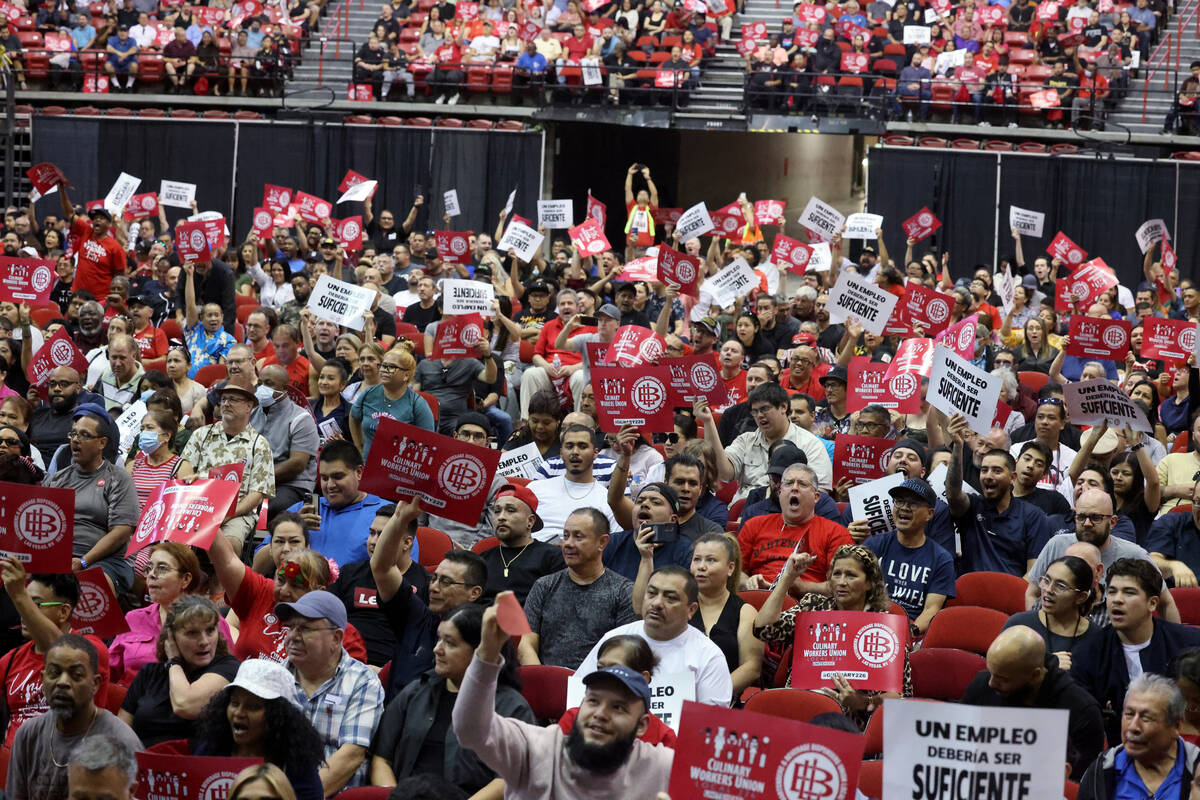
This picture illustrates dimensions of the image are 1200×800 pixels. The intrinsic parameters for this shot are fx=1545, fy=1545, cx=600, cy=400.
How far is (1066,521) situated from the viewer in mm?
7793

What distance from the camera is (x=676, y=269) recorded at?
13250mm

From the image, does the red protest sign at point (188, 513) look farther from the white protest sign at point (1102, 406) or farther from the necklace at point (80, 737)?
the white protest sign at point (1102, 406)

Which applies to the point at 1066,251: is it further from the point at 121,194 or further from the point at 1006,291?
the point at 121,194

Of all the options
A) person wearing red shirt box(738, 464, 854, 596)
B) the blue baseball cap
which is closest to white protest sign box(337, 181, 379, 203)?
person wearing red shirt box(738, 464, 854, 596)

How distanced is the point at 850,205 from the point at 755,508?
773 inches

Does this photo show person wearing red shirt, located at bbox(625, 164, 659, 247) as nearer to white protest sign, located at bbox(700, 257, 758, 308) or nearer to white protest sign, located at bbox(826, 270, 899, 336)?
white protest sign, located at bbox(700, 257, 758, 308)

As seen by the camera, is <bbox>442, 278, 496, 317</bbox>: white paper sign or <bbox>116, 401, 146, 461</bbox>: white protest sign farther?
<bbox>442, 278, 496, 317</bbox>: white paper sign

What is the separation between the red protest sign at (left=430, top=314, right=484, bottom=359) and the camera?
429 inches

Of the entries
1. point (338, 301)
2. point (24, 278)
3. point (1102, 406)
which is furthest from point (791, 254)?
point (1102, 406)

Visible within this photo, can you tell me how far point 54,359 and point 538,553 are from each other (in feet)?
16.2

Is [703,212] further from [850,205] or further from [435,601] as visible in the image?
[850,205]

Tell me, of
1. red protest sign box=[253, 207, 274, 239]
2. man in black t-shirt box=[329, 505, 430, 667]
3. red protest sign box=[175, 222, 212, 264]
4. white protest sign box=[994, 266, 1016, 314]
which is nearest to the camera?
man in black t-shirt box=[329, 505, 430, 667]

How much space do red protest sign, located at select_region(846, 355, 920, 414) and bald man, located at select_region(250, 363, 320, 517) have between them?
333cm

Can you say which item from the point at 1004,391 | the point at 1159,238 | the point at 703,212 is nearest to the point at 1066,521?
the point at 1004,391
